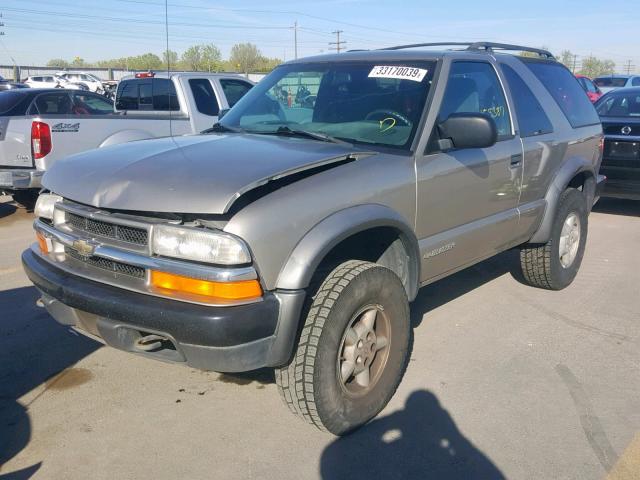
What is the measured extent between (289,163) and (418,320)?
84.4 inches

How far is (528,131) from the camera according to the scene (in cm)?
457

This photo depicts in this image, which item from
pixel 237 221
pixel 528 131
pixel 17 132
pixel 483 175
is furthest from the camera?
pixel 17 132

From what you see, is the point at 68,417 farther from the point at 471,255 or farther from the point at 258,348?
the point at 471,255

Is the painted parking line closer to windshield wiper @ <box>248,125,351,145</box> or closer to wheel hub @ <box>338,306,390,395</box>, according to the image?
wheel hub @ <box>338,306,390,395</box>

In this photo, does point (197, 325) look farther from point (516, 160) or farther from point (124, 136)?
point (124, 136)

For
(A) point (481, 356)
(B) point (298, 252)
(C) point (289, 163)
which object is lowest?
(A) point (481, 356)

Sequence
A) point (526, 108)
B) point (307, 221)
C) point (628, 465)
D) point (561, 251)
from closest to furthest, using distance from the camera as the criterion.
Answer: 1. point (307, 221)
2. point (628, 465)
3. point (526, 108)
4. point (561, 251)

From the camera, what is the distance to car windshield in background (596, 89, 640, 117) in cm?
845

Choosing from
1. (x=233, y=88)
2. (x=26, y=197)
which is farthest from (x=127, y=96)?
(x=26, y=197)

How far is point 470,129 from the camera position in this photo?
3.49m

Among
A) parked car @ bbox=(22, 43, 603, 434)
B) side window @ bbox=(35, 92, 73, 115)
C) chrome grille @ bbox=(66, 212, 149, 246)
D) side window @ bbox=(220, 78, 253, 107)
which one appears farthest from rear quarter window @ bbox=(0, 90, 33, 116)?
chrome grille @ bbox=(66, 212, 149, 246)

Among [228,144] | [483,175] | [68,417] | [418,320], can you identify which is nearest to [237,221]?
[228,144]

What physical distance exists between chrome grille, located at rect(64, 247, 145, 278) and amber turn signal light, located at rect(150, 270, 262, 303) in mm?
140

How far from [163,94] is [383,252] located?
6622 millimetres
